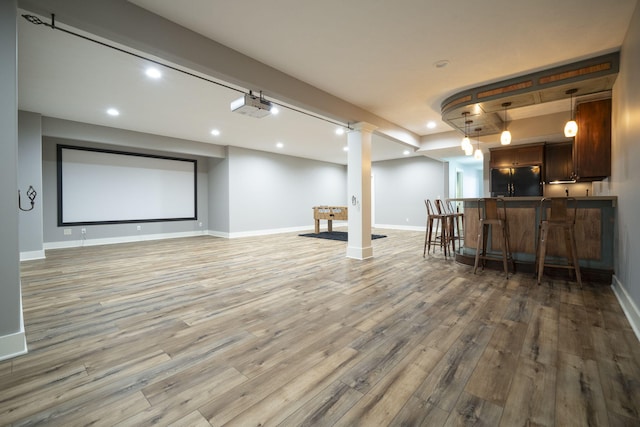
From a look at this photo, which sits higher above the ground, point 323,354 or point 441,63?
point 441,63

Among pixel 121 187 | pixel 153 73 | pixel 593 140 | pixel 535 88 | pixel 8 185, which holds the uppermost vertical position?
pixel 153 73

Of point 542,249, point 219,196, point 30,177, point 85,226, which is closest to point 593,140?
point 542,249

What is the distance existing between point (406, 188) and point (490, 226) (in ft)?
19.2

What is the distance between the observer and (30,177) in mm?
5043

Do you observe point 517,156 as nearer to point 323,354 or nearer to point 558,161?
point 558,161

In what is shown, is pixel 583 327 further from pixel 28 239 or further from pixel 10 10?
pixel 28 239

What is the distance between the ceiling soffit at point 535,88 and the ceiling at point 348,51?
0.13m

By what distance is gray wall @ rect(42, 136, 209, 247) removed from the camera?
6.09 metres

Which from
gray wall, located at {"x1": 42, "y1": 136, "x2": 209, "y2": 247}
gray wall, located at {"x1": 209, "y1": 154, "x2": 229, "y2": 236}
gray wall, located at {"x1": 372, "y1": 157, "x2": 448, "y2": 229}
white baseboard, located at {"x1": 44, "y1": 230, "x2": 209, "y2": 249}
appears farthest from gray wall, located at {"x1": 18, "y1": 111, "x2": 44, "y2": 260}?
gray wall, located at {"x1": 372, "y1": 157, "x2": 448, "y2": 229}

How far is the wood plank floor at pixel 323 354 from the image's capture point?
4.50 feet

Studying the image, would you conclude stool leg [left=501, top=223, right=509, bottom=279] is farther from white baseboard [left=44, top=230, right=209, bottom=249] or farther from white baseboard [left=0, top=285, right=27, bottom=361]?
white baseboard [left=44, top=230, right=209, bottom=249]

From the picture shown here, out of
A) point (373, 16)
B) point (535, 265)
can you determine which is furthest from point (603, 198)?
point (373, 16)

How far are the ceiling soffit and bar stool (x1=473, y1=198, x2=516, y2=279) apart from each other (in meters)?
→ 1.52

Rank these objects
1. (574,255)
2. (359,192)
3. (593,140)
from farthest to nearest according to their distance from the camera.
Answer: (359,192)
(593,140)
(574,255)
